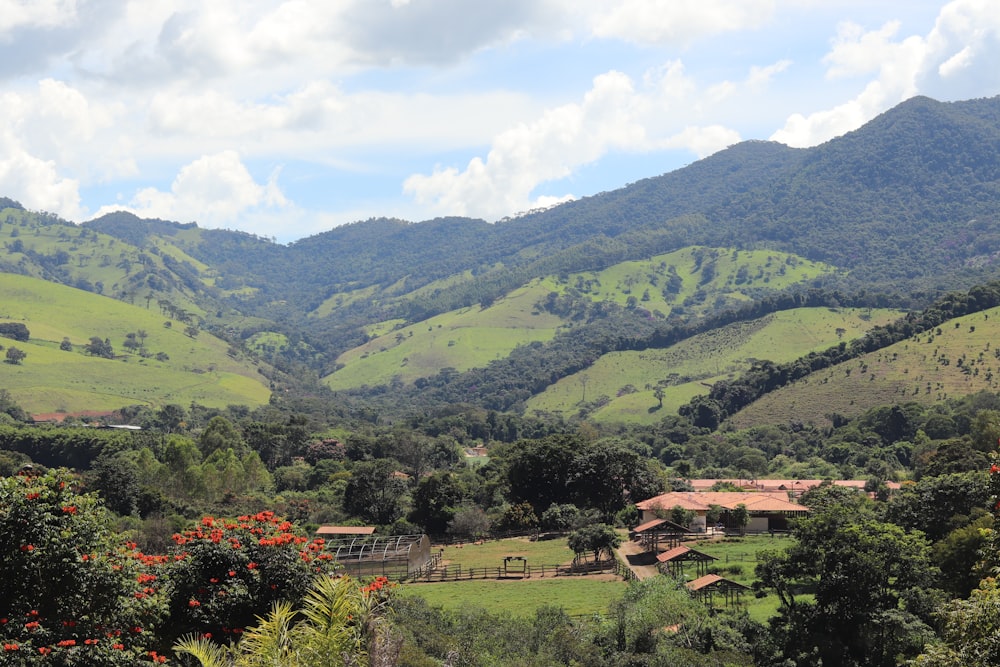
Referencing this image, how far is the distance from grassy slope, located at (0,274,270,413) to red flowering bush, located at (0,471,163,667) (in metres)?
122

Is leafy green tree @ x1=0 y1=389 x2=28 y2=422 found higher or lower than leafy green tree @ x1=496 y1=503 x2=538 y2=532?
higher

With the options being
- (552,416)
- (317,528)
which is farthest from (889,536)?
(552,416)

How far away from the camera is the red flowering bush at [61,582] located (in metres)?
12.9

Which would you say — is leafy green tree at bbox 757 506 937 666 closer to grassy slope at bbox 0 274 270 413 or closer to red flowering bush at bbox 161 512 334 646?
red flowering bush at bbox 161 512 334 646

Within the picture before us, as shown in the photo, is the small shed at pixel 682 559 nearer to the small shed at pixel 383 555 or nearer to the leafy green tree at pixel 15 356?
the small shed at pixel 383 555

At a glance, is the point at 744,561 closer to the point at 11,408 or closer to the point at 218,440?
the point at 218,440

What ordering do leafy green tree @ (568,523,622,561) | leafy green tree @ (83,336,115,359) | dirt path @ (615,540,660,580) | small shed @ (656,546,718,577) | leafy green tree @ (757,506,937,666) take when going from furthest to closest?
leafy green tree @ (83,336,115,359) → leafy green tree @ (568,523,622,561) → dirt path @ (615,540,660,580) → small shed @ (656,546,718,577) → leafy green tree @ (757,506,937,666)

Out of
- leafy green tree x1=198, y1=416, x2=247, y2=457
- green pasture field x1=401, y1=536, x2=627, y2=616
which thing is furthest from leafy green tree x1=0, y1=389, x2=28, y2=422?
green pasture field x1=401, y1=536, x2=627, y2=616

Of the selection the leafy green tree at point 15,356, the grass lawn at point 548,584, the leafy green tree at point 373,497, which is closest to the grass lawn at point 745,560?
the grass lawn at point 548,584

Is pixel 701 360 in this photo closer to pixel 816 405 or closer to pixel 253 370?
pixel 816 405

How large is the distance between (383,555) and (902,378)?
80025mm

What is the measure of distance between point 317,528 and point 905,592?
121 feet

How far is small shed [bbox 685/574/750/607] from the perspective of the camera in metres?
38.8

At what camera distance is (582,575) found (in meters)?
46.9
